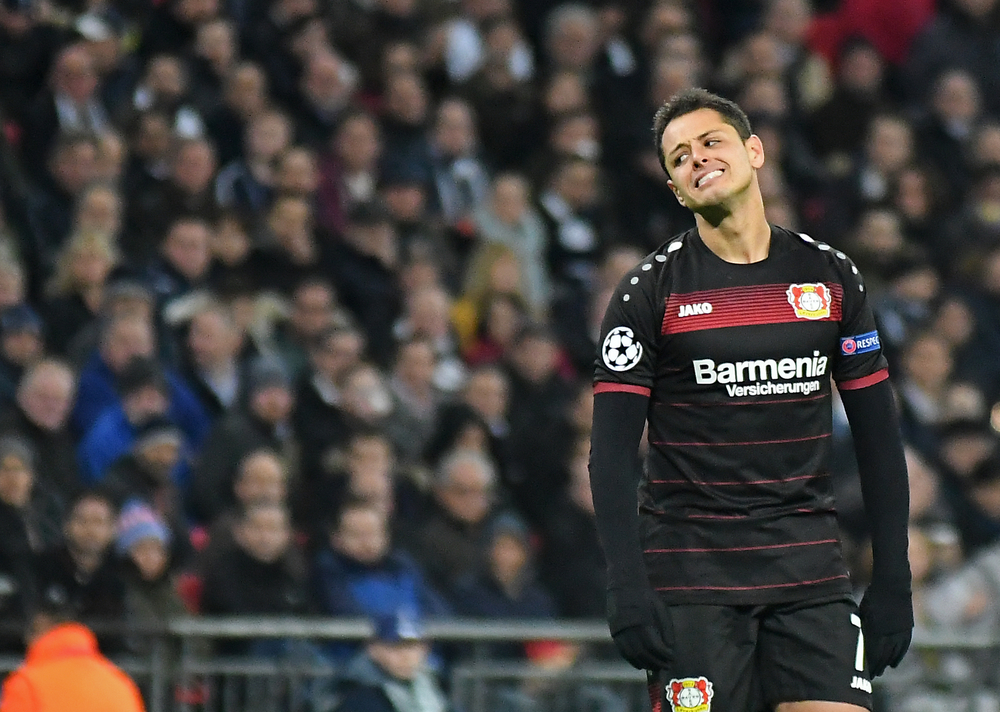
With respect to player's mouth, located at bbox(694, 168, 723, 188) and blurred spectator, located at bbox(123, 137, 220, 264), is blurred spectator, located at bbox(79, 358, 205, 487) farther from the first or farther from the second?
player's mouth, located at bbox(694, 168, 723, 188)

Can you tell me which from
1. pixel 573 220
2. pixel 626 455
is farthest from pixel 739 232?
pixel 573 220

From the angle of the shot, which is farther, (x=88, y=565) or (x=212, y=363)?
(x=212, y=363)

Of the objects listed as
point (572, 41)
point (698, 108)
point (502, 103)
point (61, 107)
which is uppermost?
point (572, 41)

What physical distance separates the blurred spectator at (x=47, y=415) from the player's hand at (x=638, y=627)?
5047mm

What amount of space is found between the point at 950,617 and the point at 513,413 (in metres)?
2.76

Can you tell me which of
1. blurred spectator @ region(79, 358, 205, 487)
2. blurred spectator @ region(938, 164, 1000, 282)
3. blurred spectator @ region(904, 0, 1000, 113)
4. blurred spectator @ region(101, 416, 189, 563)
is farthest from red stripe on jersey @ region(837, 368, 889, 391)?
blurred spectator @ region(904, 0, 1000, 113)

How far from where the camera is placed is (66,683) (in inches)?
240

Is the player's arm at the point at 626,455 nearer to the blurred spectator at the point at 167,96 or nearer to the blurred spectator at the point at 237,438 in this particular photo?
the blurred spectator at the point at 237,438

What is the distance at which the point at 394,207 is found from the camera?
12.2 metres

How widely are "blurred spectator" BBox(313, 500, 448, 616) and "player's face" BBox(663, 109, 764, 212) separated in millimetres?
4416

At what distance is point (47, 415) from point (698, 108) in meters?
5.11

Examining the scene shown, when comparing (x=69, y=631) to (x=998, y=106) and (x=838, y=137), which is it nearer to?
(x=838, y=137)

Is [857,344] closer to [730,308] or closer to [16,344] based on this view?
[730,308]

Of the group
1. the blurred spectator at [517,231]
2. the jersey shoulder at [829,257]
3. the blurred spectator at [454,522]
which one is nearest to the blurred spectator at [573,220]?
the blurred spectator at [517,231]
